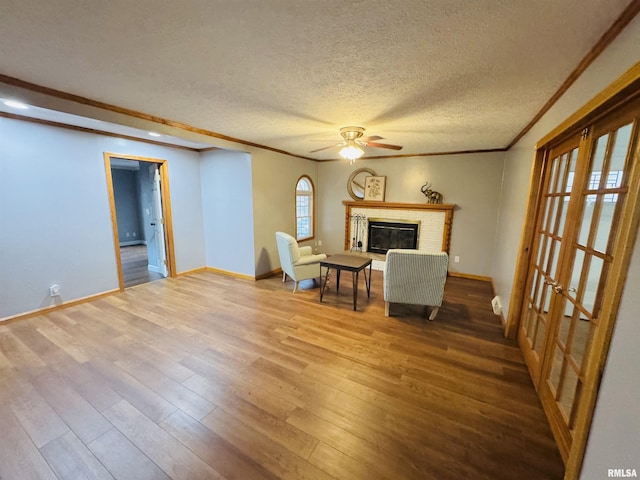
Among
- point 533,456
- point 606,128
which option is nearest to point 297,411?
point 533,456

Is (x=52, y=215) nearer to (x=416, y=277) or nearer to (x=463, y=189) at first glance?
(x=416, y=277)

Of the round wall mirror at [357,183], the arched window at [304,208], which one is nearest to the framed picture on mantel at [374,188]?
the round wall mirror at [357,183]

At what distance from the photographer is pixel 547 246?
81.4 inches

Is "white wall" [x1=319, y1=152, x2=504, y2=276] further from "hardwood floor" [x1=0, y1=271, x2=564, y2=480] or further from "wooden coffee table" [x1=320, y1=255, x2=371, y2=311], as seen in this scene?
"wooden coffee table" [x1=320, y1=255, x2=371, y2=311]

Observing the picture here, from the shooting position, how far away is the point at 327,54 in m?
1.45

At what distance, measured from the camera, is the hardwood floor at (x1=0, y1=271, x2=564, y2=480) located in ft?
4.62

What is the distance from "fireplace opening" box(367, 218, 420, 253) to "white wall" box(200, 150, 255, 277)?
2530 millimetres

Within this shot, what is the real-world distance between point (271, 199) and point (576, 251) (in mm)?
3994

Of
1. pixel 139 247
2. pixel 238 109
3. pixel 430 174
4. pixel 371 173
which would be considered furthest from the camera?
pixel 139 247

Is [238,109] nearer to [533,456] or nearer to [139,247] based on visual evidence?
[533,456]

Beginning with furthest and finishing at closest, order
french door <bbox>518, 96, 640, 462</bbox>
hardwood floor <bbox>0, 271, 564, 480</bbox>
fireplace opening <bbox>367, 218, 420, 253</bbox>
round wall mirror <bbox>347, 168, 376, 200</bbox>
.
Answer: round wall mirror <bbox>347, 168, 376, 200</bbox>, fireplace opening <bbox>367, 218, 420, 253</bbox>, hardwood floor <bbox>0, 271, 564, 480</bbox>, french door <bbox>518, 96, 640, 462</bbox>

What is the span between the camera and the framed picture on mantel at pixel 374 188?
202 inches

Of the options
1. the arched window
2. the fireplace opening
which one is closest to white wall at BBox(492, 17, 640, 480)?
the fireplace opening

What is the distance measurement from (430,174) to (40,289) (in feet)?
19.7
